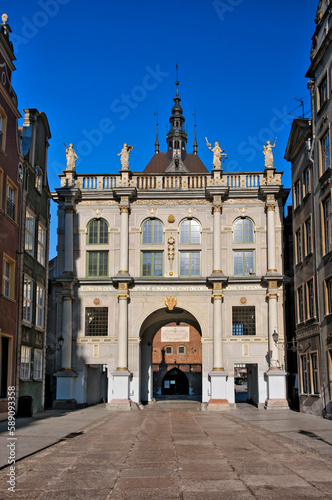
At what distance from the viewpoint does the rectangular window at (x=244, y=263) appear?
4088 centimetres

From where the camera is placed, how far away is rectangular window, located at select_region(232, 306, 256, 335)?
4022 centimetres

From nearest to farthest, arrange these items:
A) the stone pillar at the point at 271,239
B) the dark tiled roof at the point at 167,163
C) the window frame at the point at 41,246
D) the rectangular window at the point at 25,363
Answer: the rectangular window at the point at 25,363 → the window frame at the point at 41,246 → the stone pillar at the point at 271,239 → the dark tiled roof at the point at 167,163

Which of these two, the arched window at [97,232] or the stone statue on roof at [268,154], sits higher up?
the stone statue on roof at [268,154]

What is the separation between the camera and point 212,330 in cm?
4012

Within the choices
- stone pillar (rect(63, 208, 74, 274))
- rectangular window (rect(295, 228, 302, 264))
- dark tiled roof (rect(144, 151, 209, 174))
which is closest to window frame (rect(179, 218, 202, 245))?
stone pillar (rect(63, 208, 74, 274))

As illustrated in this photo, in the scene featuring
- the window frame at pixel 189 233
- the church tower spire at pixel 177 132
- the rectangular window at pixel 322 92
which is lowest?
the window frame at pixel 189 233

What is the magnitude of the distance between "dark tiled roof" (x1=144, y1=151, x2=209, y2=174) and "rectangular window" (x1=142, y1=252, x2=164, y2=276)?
4708cm

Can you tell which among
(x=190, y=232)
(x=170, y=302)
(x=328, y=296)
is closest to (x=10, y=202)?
(x=328, y=296)

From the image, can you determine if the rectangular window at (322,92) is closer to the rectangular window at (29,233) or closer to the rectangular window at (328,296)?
the rectangular window at (328,296)

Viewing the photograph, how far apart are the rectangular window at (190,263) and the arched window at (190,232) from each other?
86 cm

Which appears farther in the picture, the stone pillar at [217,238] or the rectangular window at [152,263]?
the rectangular window at [152,263]

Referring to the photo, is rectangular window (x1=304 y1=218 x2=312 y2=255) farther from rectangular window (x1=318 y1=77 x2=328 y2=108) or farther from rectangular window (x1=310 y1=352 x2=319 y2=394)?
rectangular window (x1=318 y1=77 x2=328 y2=108)

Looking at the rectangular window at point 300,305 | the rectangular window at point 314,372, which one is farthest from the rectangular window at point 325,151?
the rectangular window at point 314,372

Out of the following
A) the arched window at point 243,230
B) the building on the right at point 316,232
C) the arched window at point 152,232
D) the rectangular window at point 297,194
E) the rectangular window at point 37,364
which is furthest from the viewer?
the arched window at point 152,232
